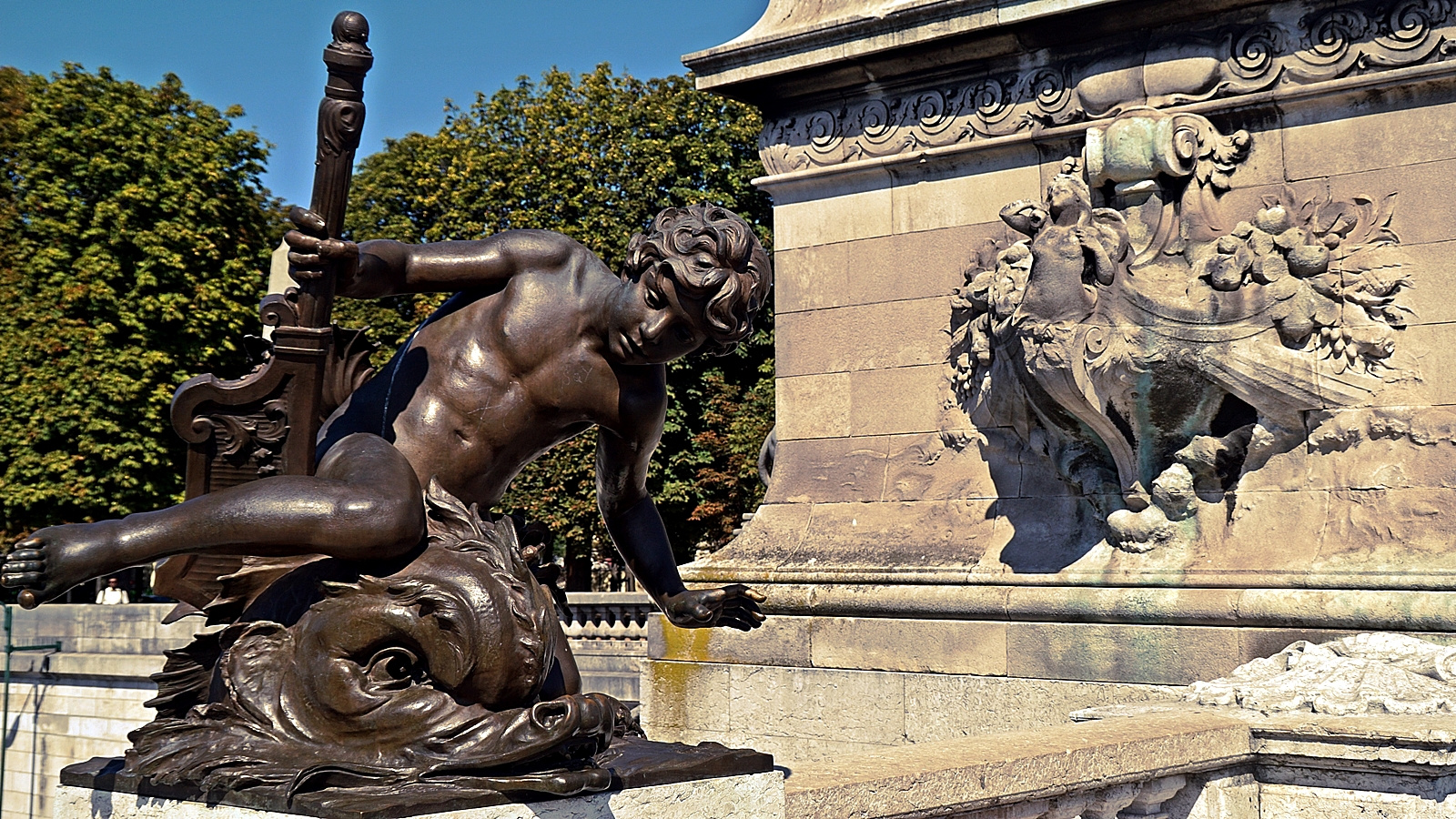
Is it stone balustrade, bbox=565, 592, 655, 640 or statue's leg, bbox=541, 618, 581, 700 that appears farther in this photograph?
stone balustrade, bbox=565, 592, 655, 640

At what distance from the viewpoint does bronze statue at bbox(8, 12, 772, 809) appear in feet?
8.35

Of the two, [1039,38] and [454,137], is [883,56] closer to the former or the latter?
[1039,38]

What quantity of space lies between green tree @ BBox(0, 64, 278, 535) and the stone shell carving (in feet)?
76.2

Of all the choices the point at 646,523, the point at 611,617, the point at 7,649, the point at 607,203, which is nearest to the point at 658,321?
the point at 646,523

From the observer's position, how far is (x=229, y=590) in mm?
3018

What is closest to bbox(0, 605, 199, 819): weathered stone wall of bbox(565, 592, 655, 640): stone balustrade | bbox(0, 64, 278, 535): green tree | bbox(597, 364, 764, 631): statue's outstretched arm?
bbox(565, 592, 655, 640): stone balustrade

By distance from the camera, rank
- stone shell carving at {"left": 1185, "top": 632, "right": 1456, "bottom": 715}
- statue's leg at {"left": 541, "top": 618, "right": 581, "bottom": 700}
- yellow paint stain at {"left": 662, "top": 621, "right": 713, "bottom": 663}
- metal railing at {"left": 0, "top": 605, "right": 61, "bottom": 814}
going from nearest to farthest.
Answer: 1. statue's leg at {"left": 541, "top": 618, "right": 581, "bottom": 700}
2. stone shell carving at {"left": 1185, "top": 632, "right": 1456, "bottom": 715}
3. yellow paint stain at {"left": 662, "top": 621, "right": 713, "bottom": 663}
4. metal railing at {"left": 0, "top": 605, "right": 61, "bottom": 814}

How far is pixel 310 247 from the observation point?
9.41 ft

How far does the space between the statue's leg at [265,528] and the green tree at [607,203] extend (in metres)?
20.4

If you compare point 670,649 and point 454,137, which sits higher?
point 454,137

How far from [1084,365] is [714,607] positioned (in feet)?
13.5

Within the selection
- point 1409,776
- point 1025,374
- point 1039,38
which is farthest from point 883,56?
point 1409,776

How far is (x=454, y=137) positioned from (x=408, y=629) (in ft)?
89.5

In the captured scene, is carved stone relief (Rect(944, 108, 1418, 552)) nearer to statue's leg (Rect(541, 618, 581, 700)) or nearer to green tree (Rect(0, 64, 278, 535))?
statue's leg (Rect(541, 618, 581, 700))
